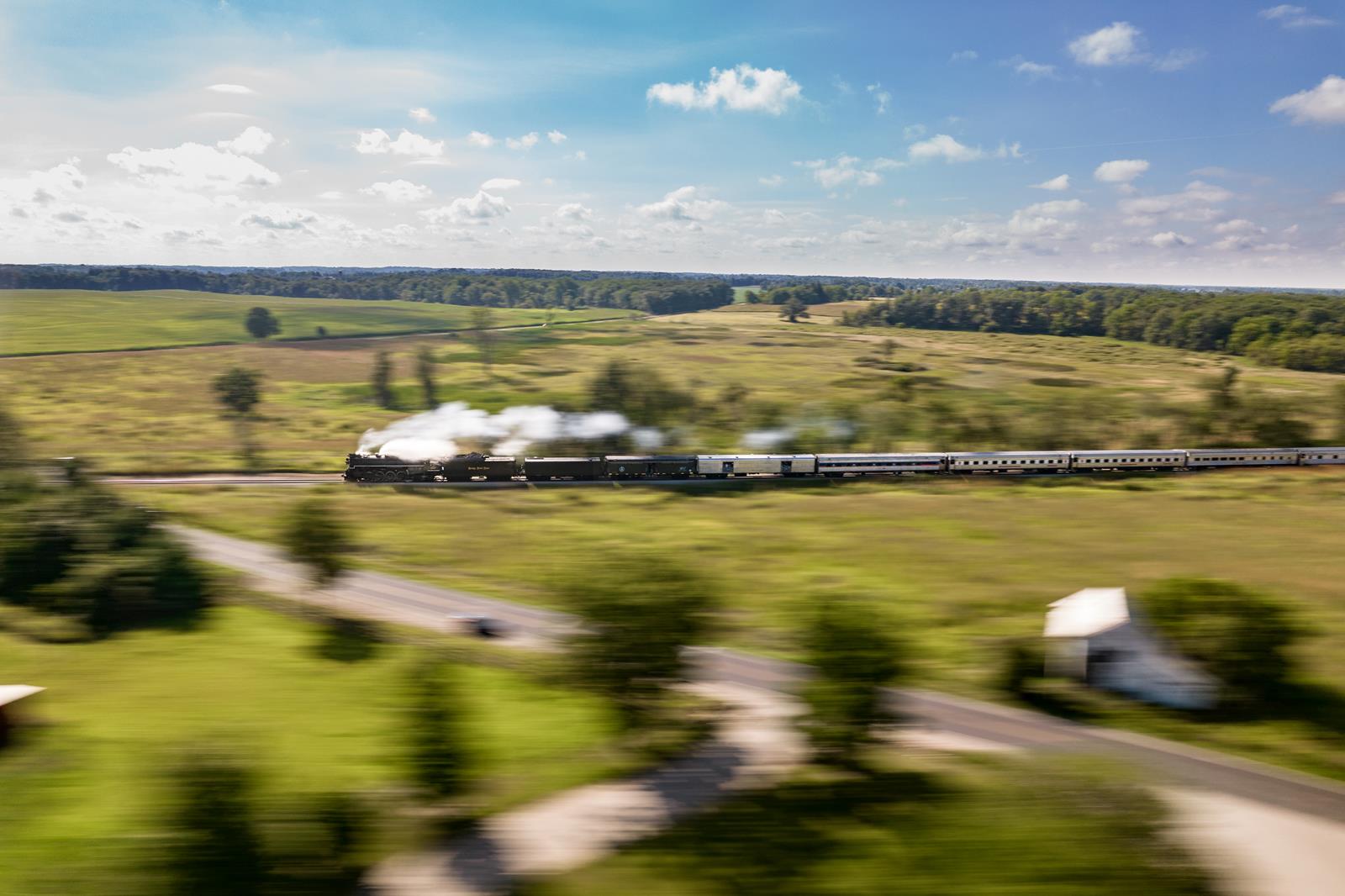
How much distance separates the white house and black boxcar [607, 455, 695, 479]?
4568 centimetres

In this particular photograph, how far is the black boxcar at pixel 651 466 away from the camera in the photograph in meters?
76.2

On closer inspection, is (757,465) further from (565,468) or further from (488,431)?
(488,431)

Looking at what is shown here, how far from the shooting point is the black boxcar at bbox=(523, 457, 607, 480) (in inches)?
2980

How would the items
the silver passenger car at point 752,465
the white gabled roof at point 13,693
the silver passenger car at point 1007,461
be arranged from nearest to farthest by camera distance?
the white gabled roof at point 13,693, the silver passenger car at point 752,465, the silver passenger car at point 1007,461

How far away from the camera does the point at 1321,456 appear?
8256 cm

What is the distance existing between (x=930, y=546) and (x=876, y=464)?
22.2m

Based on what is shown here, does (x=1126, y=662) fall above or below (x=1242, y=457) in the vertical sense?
below

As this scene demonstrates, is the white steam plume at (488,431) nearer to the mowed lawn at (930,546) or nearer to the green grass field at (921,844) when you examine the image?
the mowed lawn at (930,546)

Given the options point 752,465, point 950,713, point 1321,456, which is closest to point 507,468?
point 752,465

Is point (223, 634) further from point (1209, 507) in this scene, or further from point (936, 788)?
point (1209, 507)

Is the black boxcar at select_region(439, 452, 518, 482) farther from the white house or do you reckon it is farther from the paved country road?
the white house

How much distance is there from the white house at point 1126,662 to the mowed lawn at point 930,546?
1115mm

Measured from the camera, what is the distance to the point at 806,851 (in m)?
23.5

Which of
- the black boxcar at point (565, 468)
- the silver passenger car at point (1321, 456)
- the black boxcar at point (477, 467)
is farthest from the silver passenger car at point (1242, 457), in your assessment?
the black boxcar at point (477, 467)
